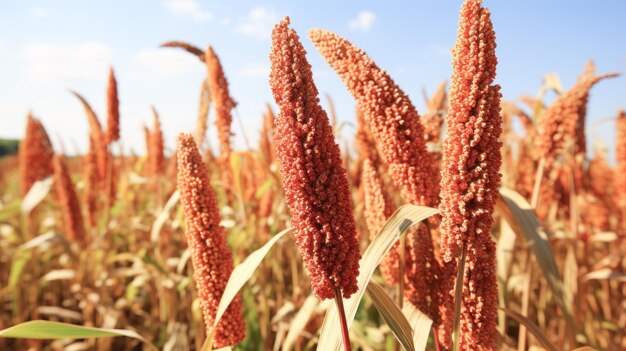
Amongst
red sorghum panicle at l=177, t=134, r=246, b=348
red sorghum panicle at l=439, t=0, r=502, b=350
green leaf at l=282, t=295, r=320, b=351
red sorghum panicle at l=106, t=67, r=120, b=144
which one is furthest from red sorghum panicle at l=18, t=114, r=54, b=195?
red sorghum panicle at l=439, t=0, r=502, b=350

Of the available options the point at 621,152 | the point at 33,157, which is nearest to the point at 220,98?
the point at 33,157

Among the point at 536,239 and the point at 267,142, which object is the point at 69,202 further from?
the point at 536,239

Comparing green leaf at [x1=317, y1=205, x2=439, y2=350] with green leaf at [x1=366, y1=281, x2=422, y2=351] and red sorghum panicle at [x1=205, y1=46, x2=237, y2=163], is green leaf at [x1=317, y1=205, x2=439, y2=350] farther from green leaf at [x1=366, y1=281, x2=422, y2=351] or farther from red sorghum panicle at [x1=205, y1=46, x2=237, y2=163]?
red sorghum panicle at [x1=205, y1=46, x2=237, y2=163]

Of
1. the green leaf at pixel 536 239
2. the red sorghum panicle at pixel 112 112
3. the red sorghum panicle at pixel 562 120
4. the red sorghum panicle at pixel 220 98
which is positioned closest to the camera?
the green leaf at pixel 536 239

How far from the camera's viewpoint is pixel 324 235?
943 millimetres

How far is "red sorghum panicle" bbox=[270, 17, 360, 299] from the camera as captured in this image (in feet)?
3.05

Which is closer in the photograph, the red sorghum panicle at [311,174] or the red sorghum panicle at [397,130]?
the red sorghum panicle at [311,174]

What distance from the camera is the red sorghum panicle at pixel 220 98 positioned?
2.29 m

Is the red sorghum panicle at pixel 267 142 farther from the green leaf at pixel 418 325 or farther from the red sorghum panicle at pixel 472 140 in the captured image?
the red sorghum panicle at pixel 472 140

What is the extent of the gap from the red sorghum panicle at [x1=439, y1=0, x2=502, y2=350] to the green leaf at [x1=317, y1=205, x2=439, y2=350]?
0.14m

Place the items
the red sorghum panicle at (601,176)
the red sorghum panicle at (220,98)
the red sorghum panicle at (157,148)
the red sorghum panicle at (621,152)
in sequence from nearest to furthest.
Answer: the red sorghum panicle at (220,98) < the red sorghum panicle at (621,152) < the red sorghum panicle at (157,148) < the red sorghum panicle at (601,176)

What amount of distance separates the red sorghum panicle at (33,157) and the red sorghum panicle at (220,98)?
2.11 meters

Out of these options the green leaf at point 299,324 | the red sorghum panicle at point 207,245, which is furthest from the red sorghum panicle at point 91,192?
the red sorghum panicle at point 207,245

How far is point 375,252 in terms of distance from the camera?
3.86ft
